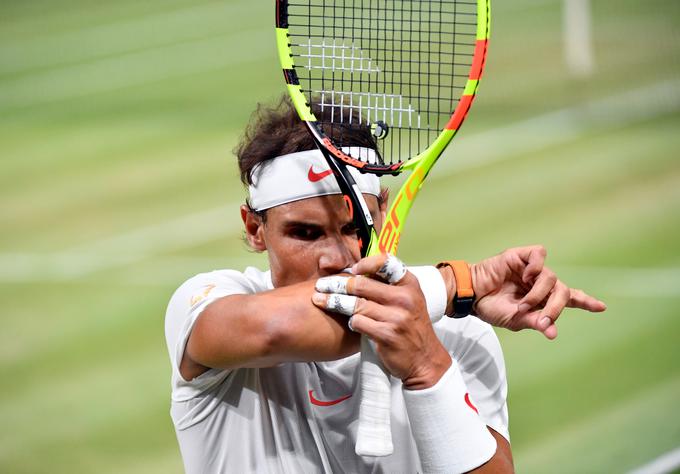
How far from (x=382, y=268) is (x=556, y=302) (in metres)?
0.72

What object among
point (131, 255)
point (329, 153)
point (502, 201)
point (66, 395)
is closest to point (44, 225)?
point (131, 255)

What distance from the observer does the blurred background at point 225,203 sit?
6500 mm

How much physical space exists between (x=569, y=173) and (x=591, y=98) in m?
2.72

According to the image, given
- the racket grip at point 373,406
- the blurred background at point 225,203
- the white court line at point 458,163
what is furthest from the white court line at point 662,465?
the white court line at point 458,163

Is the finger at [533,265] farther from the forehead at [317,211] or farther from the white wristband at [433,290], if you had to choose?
the forehead at [317,211]

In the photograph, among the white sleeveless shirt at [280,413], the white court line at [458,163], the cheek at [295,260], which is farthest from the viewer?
the white court line at [458,163]

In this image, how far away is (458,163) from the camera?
10992 mm

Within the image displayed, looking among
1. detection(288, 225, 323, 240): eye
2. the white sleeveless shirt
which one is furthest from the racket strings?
the white sleeveless shirt

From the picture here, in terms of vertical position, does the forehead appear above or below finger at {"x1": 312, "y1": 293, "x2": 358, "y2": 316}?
above

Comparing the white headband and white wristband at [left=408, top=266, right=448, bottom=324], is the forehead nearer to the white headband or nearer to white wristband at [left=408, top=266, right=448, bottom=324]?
the white headband

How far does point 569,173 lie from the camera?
1080 cm

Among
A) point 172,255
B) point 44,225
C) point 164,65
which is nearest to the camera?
point 172,255

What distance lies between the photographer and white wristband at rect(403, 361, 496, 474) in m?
3.24

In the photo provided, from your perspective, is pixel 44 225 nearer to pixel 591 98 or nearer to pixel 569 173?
pixel 569 173
